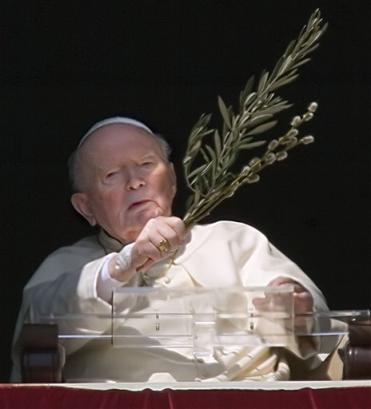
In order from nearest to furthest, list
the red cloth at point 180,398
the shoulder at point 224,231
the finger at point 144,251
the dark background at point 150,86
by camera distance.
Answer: the red cloth at point 180,398 → the finger at point 144,251 → the shoulder at point 224,231 → the dark background at point 150,86

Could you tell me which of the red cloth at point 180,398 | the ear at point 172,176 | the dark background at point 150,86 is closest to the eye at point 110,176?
the ear at point 172,176

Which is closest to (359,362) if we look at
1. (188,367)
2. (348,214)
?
(188,367)

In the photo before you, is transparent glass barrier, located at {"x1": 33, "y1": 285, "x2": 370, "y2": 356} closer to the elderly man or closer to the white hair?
the elderly man

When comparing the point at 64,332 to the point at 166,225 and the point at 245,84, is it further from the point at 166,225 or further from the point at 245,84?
the point at 245,84

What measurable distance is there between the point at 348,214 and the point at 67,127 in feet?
2.40

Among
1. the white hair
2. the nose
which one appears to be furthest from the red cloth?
the white hair

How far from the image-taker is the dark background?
5078mm

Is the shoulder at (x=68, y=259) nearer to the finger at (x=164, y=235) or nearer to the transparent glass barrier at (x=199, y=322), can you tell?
the transparent glass barrier at (x=199, y=322)

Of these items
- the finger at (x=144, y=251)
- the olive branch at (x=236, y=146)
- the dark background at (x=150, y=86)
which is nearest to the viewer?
the finger at (x=144, y=251)

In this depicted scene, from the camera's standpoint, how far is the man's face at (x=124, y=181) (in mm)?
4516

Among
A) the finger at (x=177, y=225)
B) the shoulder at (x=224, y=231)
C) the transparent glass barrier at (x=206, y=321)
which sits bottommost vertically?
the transparent glass barrier at (x=206, y=321)

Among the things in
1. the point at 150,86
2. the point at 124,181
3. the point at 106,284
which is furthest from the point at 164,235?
the point at 150,86

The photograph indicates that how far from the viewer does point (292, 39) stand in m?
5.06

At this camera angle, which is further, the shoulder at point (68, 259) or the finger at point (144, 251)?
the shoulder at point (68, 259)
